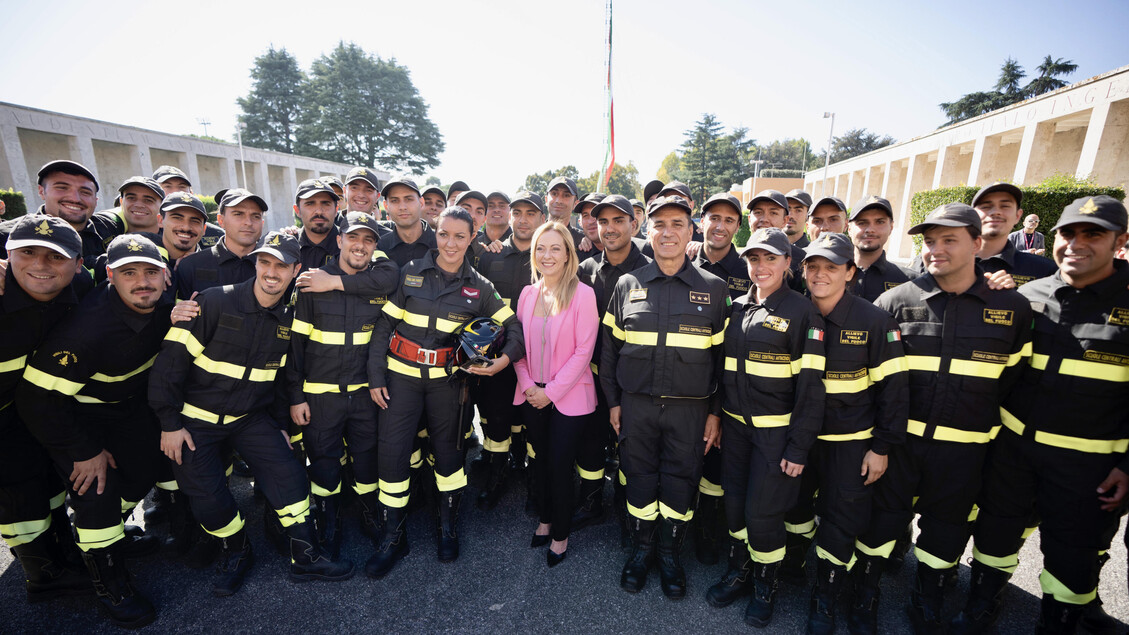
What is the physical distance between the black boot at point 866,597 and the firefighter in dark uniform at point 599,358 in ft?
5.36

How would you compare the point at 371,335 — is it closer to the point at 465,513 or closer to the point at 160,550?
the point at 465,513

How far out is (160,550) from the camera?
11.9 feet

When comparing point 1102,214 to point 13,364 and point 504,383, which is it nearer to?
point 504,383

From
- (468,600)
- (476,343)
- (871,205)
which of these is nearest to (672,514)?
(468,600)

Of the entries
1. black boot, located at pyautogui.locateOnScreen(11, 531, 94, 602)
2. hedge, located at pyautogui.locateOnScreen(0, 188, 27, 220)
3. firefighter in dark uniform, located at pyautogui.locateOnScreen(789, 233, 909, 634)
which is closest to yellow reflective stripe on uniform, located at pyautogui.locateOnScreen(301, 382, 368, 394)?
black boot, located at pyautogui.locateOnScreen(11, 531, 94, 602)

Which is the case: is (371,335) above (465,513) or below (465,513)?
above

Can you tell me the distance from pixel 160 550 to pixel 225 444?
106 centimetres

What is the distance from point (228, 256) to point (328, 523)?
239 cm

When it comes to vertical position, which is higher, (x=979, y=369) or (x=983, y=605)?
(x=979, y=369)

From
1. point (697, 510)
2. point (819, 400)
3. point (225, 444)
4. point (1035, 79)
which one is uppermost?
point (1035, 79)

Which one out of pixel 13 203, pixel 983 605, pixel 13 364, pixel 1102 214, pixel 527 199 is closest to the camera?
pixel 1102 214

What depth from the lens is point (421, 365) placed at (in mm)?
3506

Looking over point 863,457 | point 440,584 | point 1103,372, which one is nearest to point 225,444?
point 440,584

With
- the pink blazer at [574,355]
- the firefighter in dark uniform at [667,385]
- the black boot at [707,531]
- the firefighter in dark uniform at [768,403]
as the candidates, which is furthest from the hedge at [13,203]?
the firefighter in dark uniform at [768,403]
